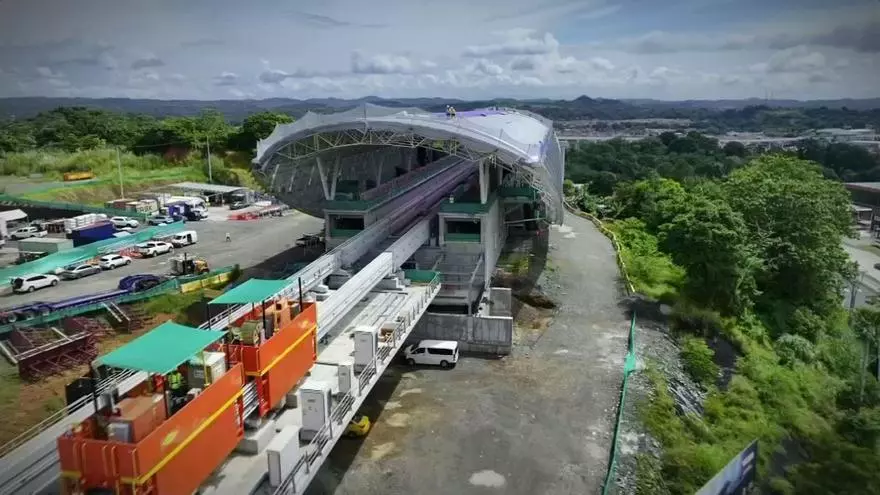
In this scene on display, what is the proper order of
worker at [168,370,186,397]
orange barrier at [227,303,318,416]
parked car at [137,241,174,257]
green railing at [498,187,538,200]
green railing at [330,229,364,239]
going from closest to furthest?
1. worker at [168,370,186,397]
2. orange barrier at [227,303,318,416]
3. green railing at [330,229,364,239]
4. parked car at [137,241,174,257]
5. green railing at [498,187,538,200]

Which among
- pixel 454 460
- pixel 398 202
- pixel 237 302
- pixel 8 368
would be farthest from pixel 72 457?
pixel 398 202

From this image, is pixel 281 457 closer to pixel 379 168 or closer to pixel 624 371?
pixel 624 371

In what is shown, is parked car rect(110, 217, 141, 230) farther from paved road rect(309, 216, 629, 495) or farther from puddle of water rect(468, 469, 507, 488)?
puddle of water rect(468, 469, 507, 488)

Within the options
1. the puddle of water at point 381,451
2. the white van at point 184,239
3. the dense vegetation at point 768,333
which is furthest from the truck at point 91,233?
the dense vegetation at point 768,333

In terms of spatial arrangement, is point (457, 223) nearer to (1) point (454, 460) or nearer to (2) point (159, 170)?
(1) point (454, 460)

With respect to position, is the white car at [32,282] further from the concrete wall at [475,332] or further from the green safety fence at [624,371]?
the green safety fence at [624,371]

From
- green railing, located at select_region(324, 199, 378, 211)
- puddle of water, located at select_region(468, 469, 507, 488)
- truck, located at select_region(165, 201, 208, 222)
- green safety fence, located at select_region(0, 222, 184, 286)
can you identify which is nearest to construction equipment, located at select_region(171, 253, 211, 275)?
green safety fence, located at select_region(0, 222, 184, 286)
